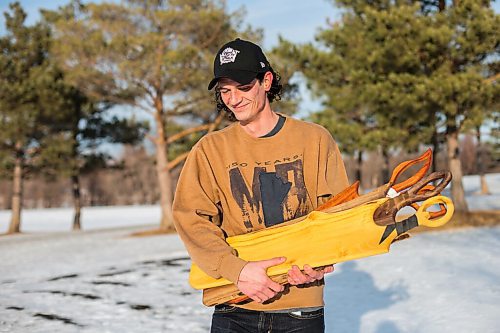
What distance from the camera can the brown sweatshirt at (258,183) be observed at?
1678 mm

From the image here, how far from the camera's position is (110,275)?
9.05m

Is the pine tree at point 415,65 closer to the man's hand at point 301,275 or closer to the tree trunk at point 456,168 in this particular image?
the tree trunk at point 456,168

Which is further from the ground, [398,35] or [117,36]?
[117,36]

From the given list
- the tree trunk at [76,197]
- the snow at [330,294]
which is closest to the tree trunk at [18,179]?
the tree trunk at [76,197]

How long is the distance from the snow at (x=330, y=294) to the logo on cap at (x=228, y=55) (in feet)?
11.7

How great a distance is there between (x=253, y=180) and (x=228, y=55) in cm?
40

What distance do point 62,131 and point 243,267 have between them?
80.6 feet

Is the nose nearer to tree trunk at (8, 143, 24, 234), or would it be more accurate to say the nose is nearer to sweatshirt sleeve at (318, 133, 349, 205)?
sweatshirt sleeve at (318, 133, 349, 205)

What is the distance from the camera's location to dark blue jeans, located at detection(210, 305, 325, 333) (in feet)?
5.53

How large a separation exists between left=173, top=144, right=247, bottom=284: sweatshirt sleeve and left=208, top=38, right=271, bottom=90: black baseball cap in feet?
0.88

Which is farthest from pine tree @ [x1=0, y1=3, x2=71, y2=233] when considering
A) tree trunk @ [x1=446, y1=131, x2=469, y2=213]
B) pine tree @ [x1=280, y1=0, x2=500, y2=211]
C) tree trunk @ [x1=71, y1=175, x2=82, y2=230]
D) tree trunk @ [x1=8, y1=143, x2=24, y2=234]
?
tree trunk @ [x1=446, y1=131, x2=469, y2=213]

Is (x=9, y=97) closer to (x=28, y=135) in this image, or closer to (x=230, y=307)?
(x=28, y=135)

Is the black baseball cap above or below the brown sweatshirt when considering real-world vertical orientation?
above

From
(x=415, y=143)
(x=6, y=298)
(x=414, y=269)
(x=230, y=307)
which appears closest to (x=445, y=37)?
(x=415, y=143)
